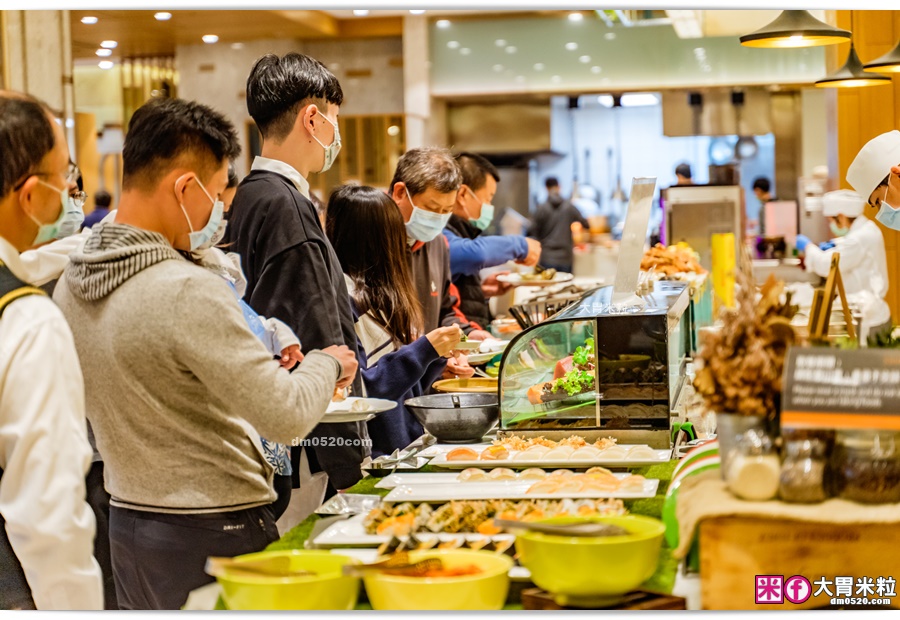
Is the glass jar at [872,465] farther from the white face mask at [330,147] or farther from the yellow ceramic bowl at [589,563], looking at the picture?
the white face mask at [330,147]

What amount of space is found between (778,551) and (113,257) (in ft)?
3.96

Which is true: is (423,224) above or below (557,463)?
above

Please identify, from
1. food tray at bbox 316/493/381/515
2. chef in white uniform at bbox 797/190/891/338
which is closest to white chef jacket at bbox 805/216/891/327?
chef in white uniform at bbox 797/190/891/338

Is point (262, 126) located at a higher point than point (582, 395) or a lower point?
higher

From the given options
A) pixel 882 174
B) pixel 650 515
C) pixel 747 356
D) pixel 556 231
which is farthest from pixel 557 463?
pixel 556 231

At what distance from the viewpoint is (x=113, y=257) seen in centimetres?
184

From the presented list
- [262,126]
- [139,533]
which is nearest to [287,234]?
[262,126]

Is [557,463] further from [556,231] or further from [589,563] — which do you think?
[556,231]

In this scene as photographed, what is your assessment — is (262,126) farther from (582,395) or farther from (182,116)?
(582,395)

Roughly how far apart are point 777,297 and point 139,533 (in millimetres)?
1247

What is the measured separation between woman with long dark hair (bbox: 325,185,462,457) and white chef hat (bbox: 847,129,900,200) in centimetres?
145

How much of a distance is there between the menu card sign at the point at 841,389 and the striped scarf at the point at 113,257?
3.50 ft

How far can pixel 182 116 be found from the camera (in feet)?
6.33

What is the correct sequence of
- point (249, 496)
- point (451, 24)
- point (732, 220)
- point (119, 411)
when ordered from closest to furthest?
1. point (119, 411)
2. point (249, 496)
3. point (732, 220)
4. point (451, 24)
